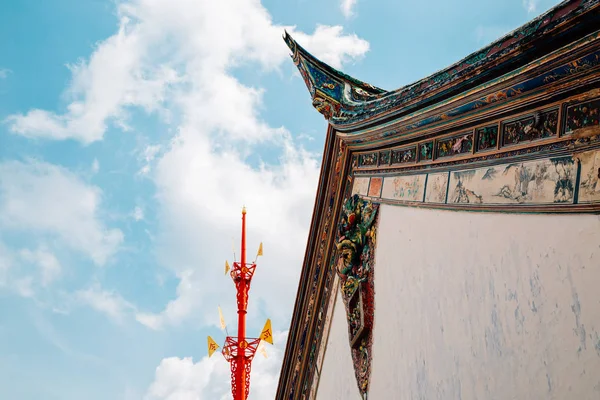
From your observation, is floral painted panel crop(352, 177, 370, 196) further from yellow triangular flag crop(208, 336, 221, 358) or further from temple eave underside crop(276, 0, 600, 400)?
yellow triangular flag crop(208, 336, 221, 358)

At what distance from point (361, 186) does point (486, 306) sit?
3.15 metres

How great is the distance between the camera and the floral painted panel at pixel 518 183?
3.49 meters

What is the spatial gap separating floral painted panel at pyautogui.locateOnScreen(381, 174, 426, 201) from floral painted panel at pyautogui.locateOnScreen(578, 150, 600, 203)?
6.52 ft

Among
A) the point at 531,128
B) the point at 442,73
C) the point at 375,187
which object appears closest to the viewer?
the point at 531,128

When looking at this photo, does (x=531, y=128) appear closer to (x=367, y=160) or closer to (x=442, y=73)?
(x=442, y=73)

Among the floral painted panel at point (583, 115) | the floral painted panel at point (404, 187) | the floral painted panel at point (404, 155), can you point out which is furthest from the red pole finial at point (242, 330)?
the floral painted panel at point (583, 115)

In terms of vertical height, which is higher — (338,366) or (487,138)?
(487,138)

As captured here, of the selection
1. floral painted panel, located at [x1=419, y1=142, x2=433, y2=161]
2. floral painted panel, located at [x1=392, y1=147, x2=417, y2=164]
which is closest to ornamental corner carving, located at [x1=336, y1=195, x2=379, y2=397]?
floral painted panel, located at [x1=392, y1=147, x2=417, y2=164]

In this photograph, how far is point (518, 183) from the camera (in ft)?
12.8

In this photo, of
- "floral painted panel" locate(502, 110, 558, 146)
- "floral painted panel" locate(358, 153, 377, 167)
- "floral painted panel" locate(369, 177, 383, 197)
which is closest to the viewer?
"floral painted panel" locate(502, 110, 558, 146)

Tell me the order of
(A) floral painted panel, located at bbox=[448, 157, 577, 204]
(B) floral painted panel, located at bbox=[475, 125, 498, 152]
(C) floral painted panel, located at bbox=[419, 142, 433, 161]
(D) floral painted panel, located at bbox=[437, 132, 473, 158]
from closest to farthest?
(A) floral painted panel, located at bbox=[448, 157, 577, 204], (B) floral painted panel, located at bbox=[475, 125, 498, 152], (D) floral painted panel, located at bbox=[437, 132, 473, 158], (C) floral painted panel, located at bbox=[419, 142, 433, 161]

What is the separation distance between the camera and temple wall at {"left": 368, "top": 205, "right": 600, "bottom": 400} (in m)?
3.21

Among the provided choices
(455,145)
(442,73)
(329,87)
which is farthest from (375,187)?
(442,73)

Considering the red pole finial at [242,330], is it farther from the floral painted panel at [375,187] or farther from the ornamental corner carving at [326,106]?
the floral painted panel at [375,187]
